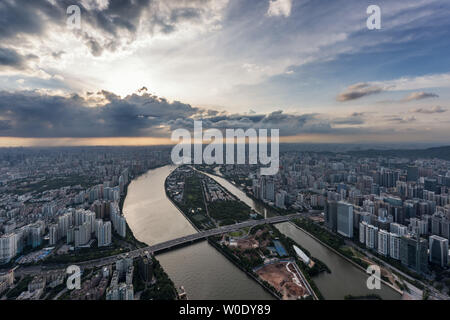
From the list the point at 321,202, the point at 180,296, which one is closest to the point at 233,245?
the point at 180,296

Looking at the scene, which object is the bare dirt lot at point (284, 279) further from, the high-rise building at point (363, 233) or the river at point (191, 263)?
the high-rise building at point (363, 233)

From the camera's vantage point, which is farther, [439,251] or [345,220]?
[345,220]

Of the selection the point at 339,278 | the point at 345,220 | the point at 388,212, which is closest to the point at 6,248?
the point at 339,278

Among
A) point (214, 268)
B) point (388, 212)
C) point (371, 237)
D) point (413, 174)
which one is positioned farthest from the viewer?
point (413, 174)

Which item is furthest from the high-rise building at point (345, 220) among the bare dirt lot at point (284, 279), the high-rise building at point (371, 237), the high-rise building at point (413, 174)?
the high-rise building at point (413, 174)

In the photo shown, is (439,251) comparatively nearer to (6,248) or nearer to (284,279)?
(284,279)

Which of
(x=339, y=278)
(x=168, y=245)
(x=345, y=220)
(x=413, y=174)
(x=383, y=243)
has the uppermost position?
(x=413, y=174)

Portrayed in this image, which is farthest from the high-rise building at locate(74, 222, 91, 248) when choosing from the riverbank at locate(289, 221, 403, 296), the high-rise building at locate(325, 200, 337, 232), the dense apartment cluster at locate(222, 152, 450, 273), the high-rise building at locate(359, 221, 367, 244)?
the high-rise building at locate(359, 221, 367, 244)
